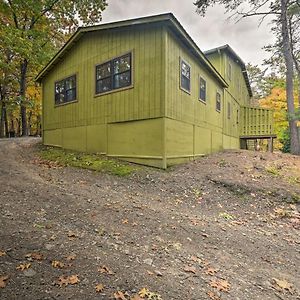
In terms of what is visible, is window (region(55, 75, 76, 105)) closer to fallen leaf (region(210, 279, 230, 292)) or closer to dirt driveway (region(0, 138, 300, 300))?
A: dirt driveway (region(0, 138, 300, 300))

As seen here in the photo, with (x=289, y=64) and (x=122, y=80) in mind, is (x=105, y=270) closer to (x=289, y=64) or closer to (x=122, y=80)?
(x=122, y=80)

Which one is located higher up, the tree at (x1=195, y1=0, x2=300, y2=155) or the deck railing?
the tree at (x1=195, y1=0, x2=300, y2=155)

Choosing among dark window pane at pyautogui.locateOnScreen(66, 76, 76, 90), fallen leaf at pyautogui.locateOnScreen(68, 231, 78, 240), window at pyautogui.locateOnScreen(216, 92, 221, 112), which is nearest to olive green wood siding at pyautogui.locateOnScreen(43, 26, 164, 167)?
dark window pane at pyautogui.locateOnScreen(66, 76, 76, 90)

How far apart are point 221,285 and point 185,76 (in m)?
8.75

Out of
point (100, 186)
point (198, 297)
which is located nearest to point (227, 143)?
point (100, 186)

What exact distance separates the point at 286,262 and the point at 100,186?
4846mm

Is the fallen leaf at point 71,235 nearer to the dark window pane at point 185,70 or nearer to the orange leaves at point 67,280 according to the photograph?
the orange leaves at point 67,280

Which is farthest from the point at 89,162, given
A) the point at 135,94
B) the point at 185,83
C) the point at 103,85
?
the point at 185,83

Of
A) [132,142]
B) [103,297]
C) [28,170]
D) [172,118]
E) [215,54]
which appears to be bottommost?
[103,297]

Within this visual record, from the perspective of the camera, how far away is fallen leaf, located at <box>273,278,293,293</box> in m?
3.45

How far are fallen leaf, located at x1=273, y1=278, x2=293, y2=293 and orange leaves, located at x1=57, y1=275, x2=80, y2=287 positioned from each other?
2.70 metres

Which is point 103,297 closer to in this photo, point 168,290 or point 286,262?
point 168,290

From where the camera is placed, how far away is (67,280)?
2.96m

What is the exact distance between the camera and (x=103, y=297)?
9.07 ft
